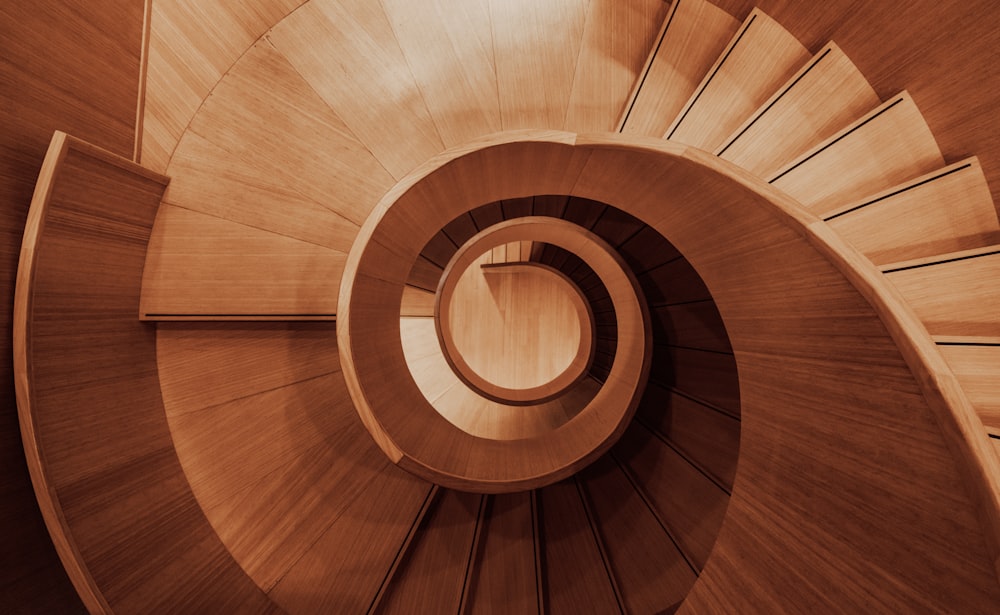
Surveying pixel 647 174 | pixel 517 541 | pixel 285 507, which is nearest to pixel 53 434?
pixel 285 507

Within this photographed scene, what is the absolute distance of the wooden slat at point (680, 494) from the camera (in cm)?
204

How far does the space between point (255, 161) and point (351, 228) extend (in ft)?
1.68

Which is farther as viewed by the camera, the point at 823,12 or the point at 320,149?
the point at 320,149

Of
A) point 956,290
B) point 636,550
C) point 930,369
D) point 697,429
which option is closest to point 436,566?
point 636,550

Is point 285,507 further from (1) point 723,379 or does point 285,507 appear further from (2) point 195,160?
(1) point 723,379

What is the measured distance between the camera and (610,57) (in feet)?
5.98

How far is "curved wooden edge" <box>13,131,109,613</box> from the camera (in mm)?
1251

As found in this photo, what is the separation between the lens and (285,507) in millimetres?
1768

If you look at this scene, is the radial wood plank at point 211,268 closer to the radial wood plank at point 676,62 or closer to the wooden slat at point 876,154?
the radial wood plank at point 676,62

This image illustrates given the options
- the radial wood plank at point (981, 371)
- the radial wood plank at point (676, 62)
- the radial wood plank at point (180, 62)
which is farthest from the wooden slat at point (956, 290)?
the radial wood plank at point (180, 62)

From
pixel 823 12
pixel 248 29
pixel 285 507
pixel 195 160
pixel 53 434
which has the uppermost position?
pixel 823 12

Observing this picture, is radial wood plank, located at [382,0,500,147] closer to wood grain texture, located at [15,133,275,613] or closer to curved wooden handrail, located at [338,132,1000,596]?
curved wooden handrail, located at [338,132,1000,596]

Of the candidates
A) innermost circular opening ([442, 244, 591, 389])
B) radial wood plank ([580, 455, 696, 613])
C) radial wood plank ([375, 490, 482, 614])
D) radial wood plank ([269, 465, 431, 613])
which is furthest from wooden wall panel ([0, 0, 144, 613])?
innermost circular opening ([442, 244, 591, 389])

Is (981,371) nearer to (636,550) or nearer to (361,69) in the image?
(636,550)
